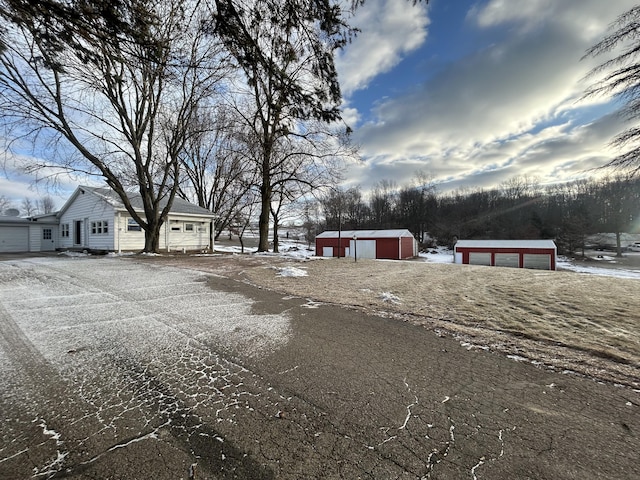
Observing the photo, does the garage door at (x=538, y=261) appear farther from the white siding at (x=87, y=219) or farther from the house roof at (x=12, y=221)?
the house roof at (x=12, y=221)

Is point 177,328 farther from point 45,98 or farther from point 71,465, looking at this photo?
point 45,98

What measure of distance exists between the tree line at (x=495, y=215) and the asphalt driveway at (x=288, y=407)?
42238 millimetres

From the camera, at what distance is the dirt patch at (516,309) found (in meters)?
3.24

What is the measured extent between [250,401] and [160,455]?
0.69 meters

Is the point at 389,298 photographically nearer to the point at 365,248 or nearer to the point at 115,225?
the point at 115,225

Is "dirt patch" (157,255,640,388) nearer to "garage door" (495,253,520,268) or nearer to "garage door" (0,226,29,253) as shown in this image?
"garage door" (0,226,29,253)

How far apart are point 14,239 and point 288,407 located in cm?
2666

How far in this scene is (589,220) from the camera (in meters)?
48.9

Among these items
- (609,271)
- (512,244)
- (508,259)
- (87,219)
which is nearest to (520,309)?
(87,219)

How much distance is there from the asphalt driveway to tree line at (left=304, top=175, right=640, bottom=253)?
4224 cm

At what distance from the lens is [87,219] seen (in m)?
18.0

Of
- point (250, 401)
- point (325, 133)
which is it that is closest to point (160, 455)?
point (250, 401)

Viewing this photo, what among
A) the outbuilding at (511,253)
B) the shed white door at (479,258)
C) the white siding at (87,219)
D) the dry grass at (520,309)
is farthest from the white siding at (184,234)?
the shed white door at (479,258)

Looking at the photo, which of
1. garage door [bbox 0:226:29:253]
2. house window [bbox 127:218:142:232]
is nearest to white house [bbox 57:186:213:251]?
house window [bbox 127:218:142:232]
